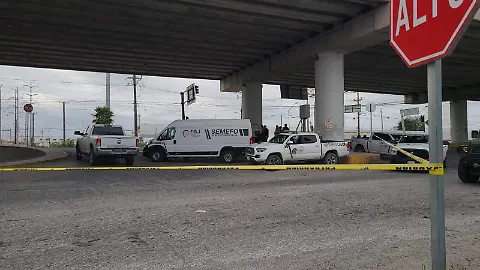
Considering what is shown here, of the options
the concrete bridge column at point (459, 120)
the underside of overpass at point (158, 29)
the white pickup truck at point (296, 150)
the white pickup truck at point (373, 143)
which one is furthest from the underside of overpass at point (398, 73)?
the white pickup truck at point (296, 150)

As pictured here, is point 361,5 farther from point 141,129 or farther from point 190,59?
point 141,129

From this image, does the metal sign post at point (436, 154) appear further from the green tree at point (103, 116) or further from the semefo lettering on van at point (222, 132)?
the green tree at point (103, 116)

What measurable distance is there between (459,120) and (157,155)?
38309 millimetres

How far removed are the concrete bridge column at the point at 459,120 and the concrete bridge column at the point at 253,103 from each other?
88.5 feet

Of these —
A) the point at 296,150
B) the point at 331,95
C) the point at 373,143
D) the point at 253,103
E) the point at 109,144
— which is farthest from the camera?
the point at 253,103

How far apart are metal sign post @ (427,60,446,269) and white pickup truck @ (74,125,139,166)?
1595 cm

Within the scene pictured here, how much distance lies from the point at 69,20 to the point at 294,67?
1261cm

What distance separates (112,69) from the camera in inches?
1139

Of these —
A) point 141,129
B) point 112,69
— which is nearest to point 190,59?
point 112,69

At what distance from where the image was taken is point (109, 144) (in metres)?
17.0

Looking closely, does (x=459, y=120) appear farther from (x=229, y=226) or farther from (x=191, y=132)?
(x=229, y=226)

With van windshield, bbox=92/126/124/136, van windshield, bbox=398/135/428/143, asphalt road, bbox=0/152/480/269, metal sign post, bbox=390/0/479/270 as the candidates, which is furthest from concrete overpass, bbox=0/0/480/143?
metal sign post, bbox=390/0/479/270

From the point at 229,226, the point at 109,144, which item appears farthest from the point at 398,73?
the point at 229,226

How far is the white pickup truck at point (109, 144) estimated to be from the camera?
1694 centimetres
